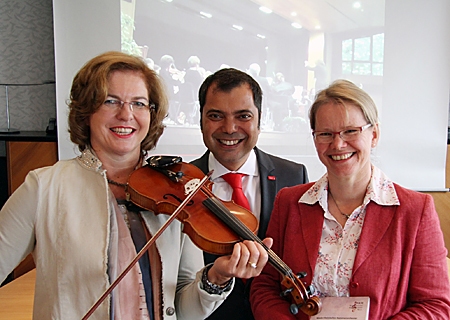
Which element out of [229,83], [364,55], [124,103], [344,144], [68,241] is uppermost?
[364,55]

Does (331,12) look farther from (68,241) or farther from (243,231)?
(68,241)

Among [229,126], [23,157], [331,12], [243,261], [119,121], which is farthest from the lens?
[331,12]

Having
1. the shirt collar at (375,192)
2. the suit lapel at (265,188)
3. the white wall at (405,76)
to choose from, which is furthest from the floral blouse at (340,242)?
the white wall at (405,76)

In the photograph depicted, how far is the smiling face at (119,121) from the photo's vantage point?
113 cm

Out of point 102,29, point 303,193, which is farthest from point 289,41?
point 303,193

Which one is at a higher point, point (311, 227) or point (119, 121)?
point (119, 121)

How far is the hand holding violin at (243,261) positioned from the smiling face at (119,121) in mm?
411

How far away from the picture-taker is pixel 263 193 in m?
1.65

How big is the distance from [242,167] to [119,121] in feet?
2.27

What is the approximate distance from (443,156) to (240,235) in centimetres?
303

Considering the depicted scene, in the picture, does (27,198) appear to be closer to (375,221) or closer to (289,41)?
(375,221)

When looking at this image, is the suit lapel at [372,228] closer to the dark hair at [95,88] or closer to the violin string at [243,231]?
the violin string at [243,231]

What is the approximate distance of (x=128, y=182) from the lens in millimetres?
→ 1123

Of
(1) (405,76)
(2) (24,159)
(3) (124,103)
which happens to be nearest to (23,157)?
(2) (24,159)
